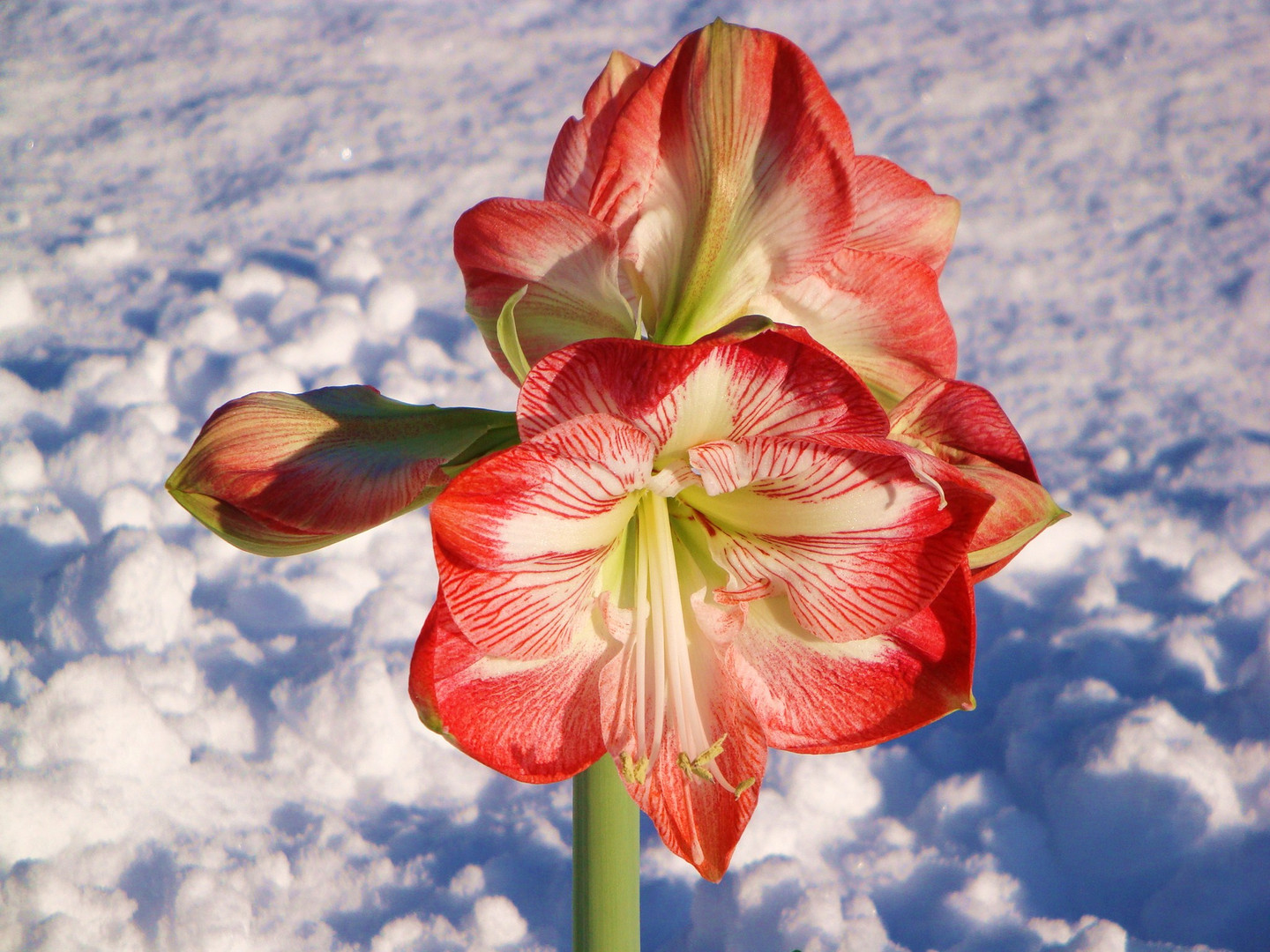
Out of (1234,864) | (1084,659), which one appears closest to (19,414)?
(1084,659)

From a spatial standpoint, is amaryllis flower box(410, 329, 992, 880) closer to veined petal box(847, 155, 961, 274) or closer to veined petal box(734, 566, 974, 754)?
veined petal box(734, 566, 974, 754)

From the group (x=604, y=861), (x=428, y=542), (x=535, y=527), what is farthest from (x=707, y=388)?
(x=428, y=542)

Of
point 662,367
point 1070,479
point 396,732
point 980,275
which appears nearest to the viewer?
point 662,367

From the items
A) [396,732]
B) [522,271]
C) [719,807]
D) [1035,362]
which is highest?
[522,271]

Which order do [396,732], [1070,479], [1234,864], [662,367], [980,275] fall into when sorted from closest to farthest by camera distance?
[662,367] < [1234,864] < [396,732] < [1070,479] < [980,275]

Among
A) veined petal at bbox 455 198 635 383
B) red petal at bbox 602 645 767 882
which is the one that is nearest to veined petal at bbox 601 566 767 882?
red petal at bbox 602 645 767 882

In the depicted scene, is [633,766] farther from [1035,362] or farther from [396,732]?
[1035,362]

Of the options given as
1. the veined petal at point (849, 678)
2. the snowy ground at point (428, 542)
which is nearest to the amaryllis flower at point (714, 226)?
the veined petal at point (849, 678)
